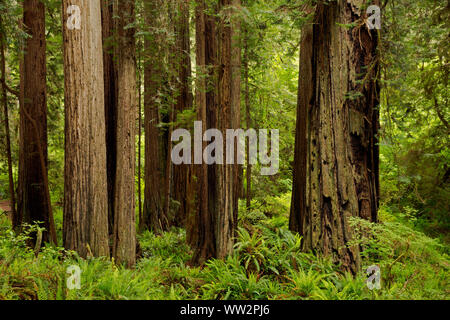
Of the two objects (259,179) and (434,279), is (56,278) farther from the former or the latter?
(259,179)

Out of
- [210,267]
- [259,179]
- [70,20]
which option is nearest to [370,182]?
[210,267]

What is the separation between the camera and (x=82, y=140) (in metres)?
5.46

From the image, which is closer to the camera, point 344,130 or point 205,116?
point 344,130

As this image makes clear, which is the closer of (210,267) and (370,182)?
(370,182)

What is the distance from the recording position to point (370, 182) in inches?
203

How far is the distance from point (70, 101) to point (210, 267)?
4001mm

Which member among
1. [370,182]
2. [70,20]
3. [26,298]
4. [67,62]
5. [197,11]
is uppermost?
[197,11]

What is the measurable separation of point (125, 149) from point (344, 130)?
419 centimetres

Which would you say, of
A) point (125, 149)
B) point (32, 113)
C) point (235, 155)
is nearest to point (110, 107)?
point (32, 113)

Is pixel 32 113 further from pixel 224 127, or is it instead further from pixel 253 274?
pixel 253 274

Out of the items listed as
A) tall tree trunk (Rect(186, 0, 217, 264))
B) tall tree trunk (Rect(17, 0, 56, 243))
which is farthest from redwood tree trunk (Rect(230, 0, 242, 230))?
tall tree trunk (Rect(17, 0, 56, 243))

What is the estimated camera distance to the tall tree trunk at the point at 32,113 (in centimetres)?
797

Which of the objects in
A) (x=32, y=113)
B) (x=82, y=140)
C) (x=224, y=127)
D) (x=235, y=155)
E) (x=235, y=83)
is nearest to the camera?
(x=82, y=140)

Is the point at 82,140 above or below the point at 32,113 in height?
below
